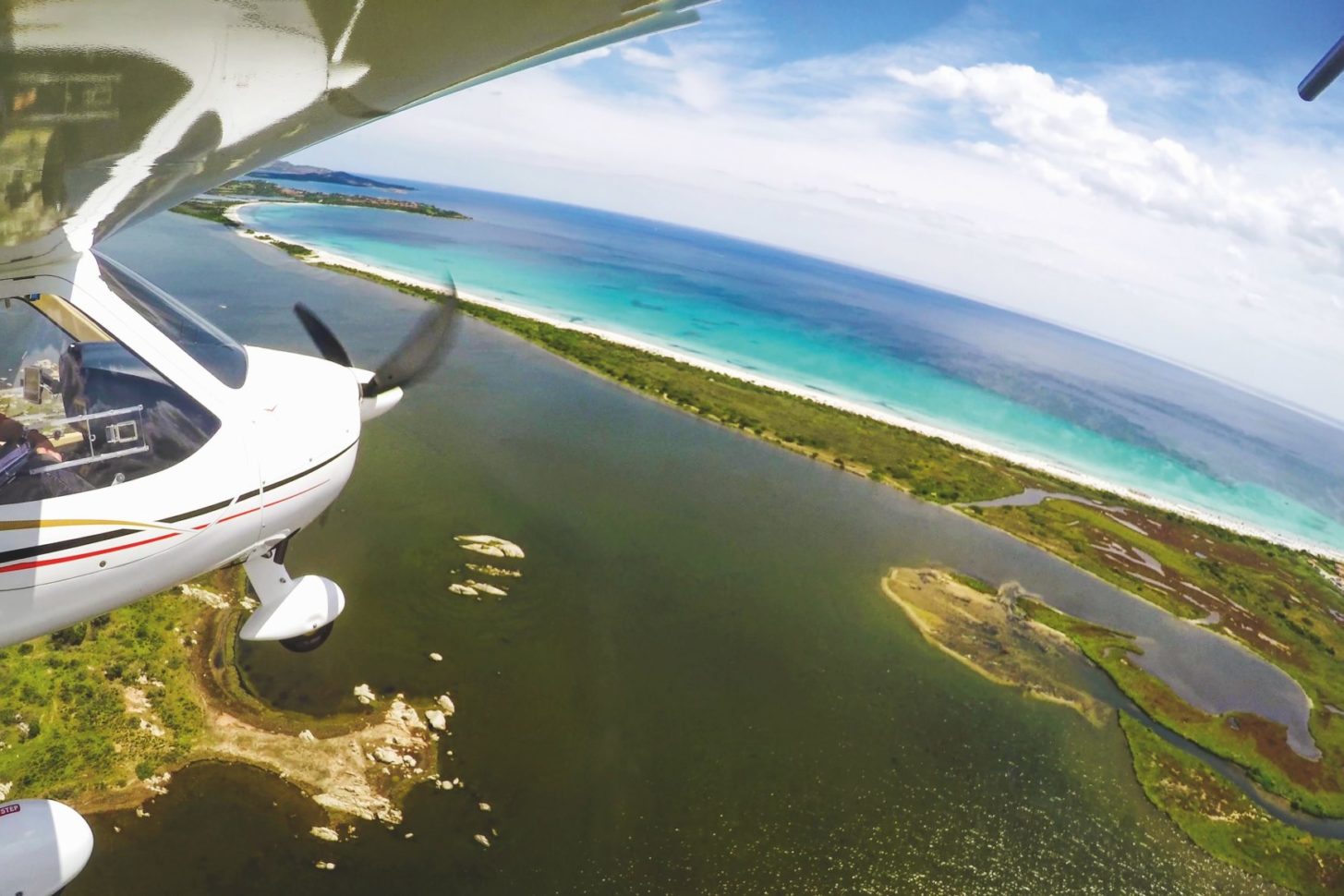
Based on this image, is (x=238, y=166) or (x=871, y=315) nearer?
(x=238, y=166)

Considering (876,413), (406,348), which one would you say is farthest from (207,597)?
(876,413)

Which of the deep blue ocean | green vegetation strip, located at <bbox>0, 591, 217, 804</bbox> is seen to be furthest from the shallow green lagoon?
the deep blue ocean

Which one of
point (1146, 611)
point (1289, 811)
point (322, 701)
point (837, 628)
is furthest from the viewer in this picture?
point (1146, 611)

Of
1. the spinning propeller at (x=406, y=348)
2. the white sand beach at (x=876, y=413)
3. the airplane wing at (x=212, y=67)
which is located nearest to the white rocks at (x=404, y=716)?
the spinning propeller at (x=406, y=348)

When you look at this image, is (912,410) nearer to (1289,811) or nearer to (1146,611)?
(1146,611)

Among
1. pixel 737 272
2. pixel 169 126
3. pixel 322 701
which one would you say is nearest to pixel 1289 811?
pixel 322 701

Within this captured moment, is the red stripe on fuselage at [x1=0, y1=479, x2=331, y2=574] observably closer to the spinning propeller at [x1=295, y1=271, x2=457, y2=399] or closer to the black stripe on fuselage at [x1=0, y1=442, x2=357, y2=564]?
the black stripe on fuselage at [x1=0, y1=442, x2=357, y2=564]
